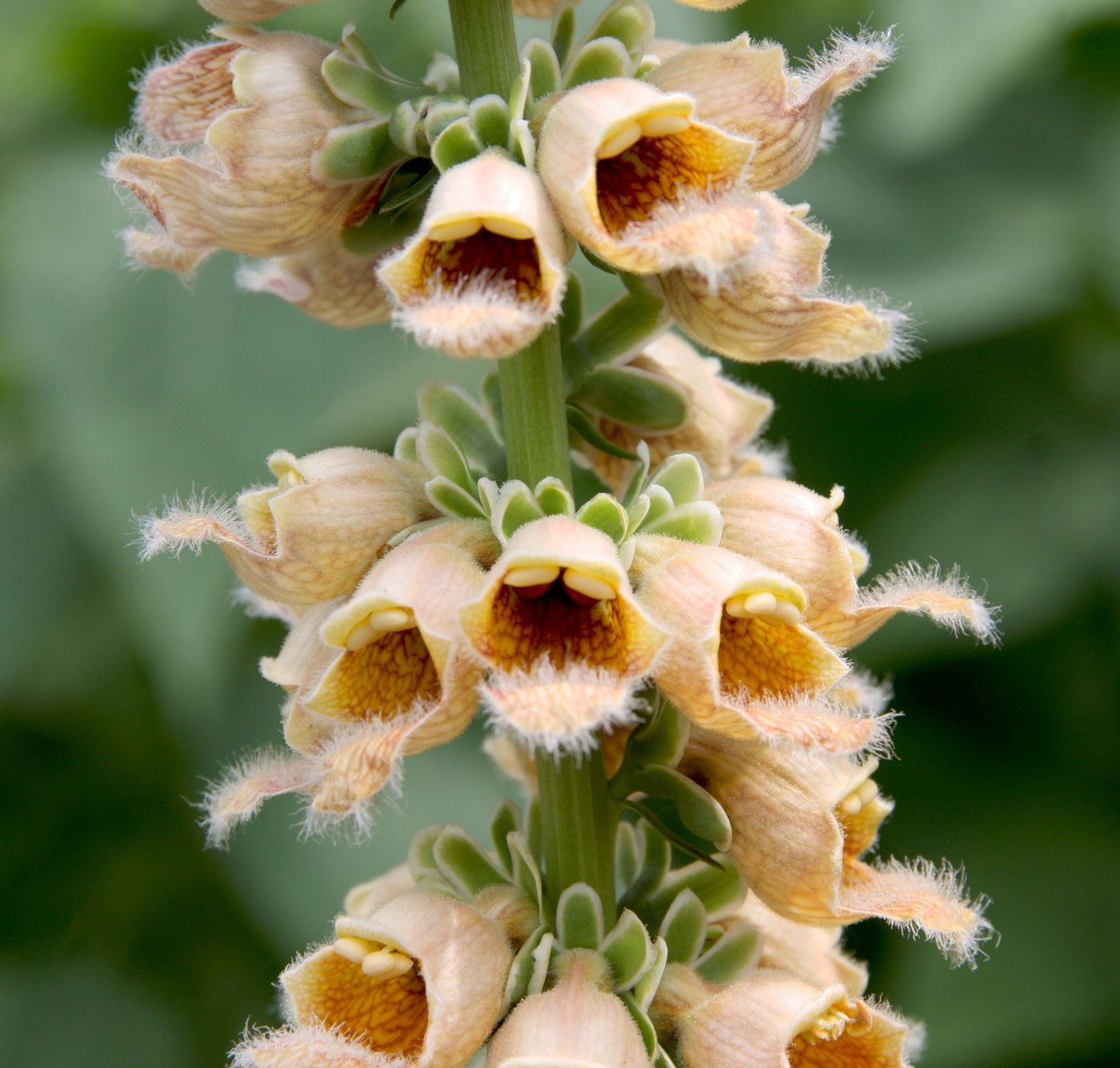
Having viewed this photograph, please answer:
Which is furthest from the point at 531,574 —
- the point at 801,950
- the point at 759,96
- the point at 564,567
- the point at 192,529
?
the point at 801,950

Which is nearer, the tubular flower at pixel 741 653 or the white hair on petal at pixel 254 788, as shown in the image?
the tubular flower at pixel 741 653

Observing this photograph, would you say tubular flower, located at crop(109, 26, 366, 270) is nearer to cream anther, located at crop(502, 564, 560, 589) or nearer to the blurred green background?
cream anther, located at crop(502, 564, 560, 589)

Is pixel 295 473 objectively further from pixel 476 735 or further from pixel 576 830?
pixel 476 735

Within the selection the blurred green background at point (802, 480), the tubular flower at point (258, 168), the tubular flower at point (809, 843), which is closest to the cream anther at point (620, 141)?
the tubular flower at point (258, 168)

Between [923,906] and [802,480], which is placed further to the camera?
[802,480]

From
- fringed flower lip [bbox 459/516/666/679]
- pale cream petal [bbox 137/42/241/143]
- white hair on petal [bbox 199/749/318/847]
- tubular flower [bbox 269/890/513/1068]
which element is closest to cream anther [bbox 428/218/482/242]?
fringed flower lip [bbox 459/516/666/679]

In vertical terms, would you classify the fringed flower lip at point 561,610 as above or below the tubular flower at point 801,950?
above

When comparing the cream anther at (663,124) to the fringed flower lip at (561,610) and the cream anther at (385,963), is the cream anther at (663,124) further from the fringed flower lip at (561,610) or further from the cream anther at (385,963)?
the cream anther at (385,963)

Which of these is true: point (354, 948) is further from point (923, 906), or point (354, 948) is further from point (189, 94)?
point (189, 94)
